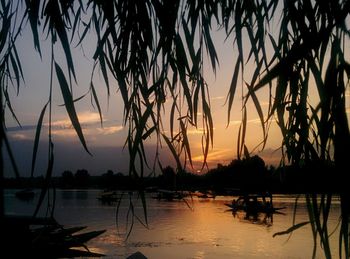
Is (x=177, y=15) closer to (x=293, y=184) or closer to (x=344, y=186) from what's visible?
(x=293, y=184)

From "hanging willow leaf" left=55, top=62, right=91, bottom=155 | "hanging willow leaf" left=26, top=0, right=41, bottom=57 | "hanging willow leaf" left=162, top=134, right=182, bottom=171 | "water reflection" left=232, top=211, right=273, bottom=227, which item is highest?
"hanging willow leaf" left=26, top=0, right=41, bottom=57

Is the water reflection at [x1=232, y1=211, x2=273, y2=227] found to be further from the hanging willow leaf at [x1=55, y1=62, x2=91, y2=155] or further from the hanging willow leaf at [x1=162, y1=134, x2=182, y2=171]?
the hanging willow leaf at [x1=55, y1=62, x2=91, y2=155]

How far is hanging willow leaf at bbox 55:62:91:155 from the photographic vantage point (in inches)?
58.5

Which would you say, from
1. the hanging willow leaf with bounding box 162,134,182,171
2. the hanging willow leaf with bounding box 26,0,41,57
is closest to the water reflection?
the hanging willow leaf with bounding box 162,134,182,171

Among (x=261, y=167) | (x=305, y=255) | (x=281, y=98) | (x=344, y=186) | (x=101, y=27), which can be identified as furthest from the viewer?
(x=305, y=255)

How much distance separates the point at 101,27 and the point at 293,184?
108 centimetres

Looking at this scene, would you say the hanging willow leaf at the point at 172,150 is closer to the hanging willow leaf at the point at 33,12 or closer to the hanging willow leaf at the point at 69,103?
the hanging willow leaf at the point at 69,103

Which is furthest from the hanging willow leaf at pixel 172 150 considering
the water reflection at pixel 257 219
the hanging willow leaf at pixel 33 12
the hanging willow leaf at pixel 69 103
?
the water reflection at pixel 257 219

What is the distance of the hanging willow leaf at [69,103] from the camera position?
1.48 m

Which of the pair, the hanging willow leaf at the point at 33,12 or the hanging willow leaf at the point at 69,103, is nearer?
the hanging willow leaf at the point at 69,103

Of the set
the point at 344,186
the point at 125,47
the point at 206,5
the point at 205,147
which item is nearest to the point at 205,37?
the point at 206,5

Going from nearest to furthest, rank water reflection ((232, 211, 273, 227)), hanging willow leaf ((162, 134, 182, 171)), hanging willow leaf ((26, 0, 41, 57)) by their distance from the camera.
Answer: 1. hanging willow leaf ((26, 0, 41, 57))
2. hanging willow leaf ((162, 134, 182, 171))
3. water reflection ((232, 211, 273, 227))

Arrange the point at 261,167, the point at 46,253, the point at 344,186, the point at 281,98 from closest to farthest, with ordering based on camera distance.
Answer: the point at 344,186 → the point at 281,98 → the point at 261,167 → the point at 46,253

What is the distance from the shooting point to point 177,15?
6.03 feet
